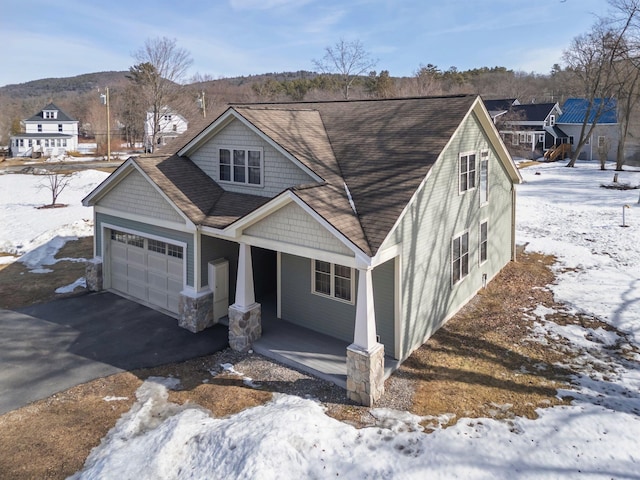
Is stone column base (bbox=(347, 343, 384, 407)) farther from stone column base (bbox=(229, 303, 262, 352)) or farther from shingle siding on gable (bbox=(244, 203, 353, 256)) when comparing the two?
stone column base (bbox=(229, 303, 262, 352))

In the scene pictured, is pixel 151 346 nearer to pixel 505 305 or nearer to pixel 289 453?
pixel 289 453

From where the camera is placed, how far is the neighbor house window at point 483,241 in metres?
14.4

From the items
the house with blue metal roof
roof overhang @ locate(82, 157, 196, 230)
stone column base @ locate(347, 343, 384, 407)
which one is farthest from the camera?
→ the house with blue metal roof

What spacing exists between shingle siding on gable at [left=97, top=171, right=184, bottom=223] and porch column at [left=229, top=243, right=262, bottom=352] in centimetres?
245

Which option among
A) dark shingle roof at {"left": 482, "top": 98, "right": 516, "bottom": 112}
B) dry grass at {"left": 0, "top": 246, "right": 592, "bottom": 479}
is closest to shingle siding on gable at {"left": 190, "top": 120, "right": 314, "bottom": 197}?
dry grass at {"left": 0, "top": 246, "right": 592, "bottom": 479}

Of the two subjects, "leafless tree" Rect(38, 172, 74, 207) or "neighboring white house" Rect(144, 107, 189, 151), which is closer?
"leafless tree" Rect(38, 172, 74, 207)

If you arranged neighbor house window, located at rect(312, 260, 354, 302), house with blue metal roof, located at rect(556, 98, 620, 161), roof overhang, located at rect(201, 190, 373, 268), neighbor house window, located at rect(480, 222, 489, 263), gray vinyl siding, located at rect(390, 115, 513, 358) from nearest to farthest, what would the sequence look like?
roof overhang, located at rect(201, 190, 373, 268) < gray vinyl siding, located at rect(390, 115, 513, 358) < neighbor house window, located at rect(312, 260, 354, 302) < neighbor house window, located at rect(480, 222, 489, 263) < house with blue metal roof, located at rect(556, 98, 620, 161)

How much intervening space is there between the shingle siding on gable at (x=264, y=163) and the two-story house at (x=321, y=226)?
38mm

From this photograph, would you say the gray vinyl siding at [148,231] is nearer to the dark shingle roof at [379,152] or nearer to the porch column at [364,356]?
the dark shingle roof at [379,152]

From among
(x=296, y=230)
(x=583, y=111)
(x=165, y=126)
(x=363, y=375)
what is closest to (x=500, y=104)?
(x=583, y=111)

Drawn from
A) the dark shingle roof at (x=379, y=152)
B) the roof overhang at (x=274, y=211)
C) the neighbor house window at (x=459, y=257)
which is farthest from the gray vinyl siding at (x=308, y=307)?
the neighbor house window at (x=459, y=257)

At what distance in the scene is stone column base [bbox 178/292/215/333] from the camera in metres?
11.7

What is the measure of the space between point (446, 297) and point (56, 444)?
8893 millimetres

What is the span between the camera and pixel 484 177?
46.9 feet
